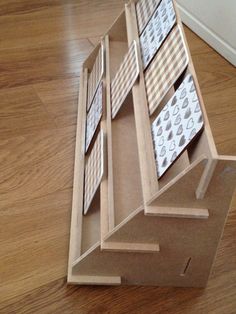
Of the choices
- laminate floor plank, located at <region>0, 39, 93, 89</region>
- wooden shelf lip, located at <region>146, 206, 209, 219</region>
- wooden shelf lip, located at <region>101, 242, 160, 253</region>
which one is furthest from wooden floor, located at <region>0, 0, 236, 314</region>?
wooden shelf lip, located at <region>146, 206, 209, 219</region>

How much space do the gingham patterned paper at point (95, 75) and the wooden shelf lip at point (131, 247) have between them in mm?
525

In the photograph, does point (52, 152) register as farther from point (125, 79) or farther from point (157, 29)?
point (157, 29)

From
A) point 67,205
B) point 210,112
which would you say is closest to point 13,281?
point 67,205

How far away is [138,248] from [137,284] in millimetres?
137

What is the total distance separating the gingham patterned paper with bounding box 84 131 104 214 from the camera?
985 mm

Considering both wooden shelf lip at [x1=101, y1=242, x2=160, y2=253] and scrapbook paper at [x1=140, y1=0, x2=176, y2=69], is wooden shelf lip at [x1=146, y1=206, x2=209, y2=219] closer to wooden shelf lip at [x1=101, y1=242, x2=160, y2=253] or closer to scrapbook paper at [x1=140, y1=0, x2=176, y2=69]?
wooden shelf lip at [x1=101, y1=242, x2=160, y2=253]

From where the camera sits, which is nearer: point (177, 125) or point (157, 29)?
point (177, 125)

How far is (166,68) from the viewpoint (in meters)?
0.92

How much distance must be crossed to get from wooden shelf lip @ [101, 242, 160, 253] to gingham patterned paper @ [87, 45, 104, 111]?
525 millimetres

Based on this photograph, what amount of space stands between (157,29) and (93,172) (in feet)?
1.14

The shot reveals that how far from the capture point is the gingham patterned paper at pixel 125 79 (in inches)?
40.1

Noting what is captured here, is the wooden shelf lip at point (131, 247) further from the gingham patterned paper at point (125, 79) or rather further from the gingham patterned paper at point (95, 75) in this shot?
the gingham patterned paper at point (95, 75)

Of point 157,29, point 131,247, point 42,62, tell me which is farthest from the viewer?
point 42,62

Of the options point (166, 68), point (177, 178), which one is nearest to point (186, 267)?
point (177, 178)
